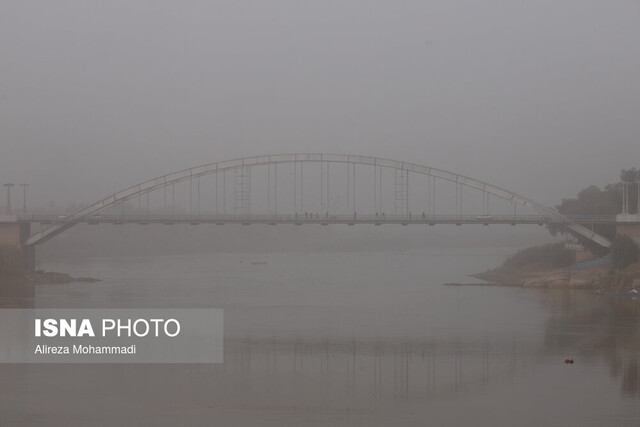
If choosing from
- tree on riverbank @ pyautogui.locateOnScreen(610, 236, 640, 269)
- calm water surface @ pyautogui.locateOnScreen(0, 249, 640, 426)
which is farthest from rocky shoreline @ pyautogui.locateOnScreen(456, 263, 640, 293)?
calm water surface @ pyautogui.locateOnScreen(0, 249, 640, 426)

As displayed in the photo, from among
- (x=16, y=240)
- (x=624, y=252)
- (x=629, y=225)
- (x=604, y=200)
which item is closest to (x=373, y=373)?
(x=624, y=252)

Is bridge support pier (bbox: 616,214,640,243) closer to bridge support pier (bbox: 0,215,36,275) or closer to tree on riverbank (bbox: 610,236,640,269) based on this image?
tree on riverbank (bbox: 610,236,640,269)

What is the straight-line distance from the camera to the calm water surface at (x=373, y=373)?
1307 centimetres

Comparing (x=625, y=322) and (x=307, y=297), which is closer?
(x=625, y=322)

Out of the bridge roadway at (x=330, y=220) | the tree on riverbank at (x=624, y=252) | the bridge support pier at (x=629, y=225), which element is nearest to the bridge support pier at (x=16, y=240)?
the bridge roadway at (x=330, y=220)

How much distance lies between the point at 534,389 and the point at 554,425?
8.24 ft

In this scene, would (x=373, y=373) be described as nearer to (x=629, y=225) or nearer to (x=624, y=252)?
(x=624, y=252)

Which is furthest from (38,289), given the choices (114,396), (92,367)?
(114,396)

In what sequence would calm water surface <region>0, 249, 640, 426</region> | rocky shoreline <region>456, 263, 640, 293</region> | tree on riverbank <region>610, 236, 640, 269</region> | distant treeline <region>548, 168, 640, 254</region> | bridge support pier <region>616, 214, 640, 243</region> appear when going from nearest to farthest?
calm water surface <region>0, 249, 640, 426</region>
rocky shoreline <region>456, 263, 640, 293</region>
tree on riverbank <region>610, 236, 640, 269</region>
bridge support pier <region>616, 214, 640, 243</region>
distant treeline <region>548, 168, 640, 254</region>

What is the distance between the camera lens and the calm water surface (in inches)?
515

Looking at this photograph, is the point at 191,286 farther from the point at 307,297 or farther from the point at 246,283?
the point at 307,297

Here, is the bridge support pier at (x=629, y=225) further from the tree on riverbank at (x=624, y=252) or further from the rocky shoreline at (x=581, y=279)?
the rocky shoreline at (x=581, y=279)

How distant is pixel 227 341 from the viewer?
1998 cm

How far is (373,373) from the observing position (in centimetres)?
1619
